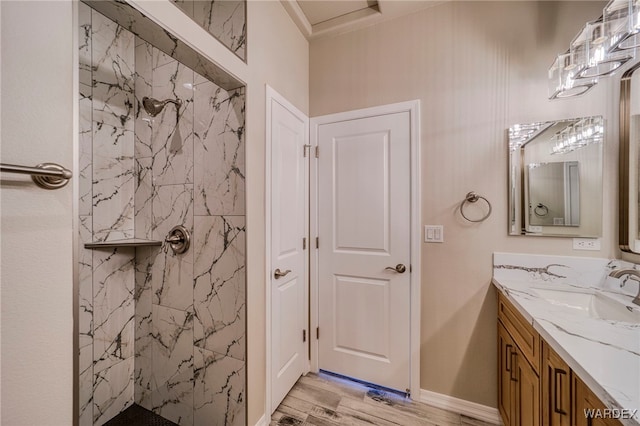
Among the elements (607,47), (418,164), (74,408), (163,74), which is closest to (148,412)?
(74,408)

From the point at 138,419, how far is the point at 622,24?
3.58 meters

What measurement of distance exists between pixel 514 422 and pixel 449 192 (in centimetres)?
137

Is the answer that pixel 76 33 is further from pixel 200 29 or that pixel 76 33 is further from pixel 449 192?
pixel 449 192

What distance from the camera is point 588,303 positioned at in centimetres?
135

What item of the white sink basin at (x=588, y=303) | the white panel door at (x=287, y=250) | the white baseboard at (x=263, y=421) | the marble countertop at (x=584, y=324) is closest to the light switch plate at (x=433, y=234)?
the marble countertop at (x=584, y=324)

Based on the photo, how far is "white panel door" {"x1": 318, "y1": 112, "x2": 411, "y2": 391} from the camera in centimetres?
191

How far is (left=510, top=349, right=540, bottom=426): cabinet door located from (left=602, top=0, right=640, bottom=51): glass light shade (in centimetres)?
155

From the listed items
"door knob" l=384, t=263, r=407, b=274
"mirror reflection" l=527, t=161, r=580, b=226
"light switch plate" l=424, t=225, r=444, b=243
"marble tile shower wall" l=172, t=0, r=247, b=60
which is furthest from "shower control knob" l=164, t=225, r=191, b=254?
"mirror reflection" l=527, t=161, r=580, b=226

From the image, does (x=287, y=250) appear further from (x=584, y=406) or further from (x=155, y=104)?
(x=584, y=406)

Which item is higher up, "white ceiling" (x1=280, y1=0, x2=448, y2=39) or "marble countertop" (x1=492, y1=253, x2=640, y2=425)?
"white ceiling" (x1=280, y1=0, x2=448, y2=39)

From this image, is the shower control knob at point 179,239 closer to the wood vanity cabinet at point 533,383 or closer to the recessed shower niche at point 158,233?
the recessed shower niche at point 158,233

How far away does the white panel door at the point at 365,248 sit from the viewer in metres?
1.91

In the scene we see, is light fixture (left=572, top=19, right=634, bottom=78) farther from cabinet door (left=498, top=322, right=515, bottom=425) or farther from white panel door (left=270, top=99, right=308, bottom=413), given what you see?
white panel door (left=270, top=99, right=308, bottom=413)

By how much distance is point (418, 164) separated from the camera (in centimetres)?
185
